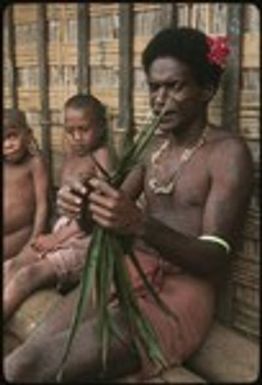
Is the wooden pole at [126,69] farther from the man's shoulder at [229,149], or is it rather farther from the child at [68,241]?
the man's shoulder at [229,149]

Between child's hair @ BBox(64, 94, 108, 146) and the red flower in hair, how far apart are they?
99 cm

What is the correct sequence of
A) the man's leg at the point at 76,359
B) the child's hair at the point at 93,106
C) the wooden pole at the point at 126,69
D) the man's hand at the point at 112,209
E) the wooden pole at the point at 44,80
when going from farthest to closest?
the wooden pole at the point at 44,80 < the child's hair at the point at 93,106 < the wooden pole at the point at 126,69 < the man's leg at the point at 76,359 < the man's hand at the point at 112,209

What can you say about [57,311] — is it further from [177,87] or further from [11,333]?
[177,87]

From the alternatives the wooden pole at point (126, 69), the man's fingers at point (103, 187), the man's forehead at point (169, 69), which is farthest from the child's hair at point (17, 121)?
the man's fingers at point (103, 187)

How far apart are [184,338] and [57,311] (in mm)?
501

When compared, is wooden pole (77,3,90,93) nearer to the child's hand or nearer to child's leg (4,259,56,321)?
child's leg (4,259,56,321)

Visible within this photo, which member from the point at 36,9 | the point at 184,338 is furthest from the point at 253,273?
the point at 36,9

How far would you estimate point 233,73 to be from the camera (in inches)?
123

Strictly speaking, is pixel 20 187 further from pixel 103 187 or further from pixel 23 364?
pixel 103 187

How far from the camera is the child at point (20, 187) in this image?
424 centimetres

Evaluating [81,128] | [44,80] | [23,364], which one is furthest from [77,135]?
[23,364]

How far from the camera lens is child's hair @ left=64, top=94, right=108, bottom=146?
3.90m

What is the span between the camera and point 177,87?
9.87 feet

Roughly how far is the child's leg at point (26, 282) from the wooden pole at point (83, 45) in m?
1.06
